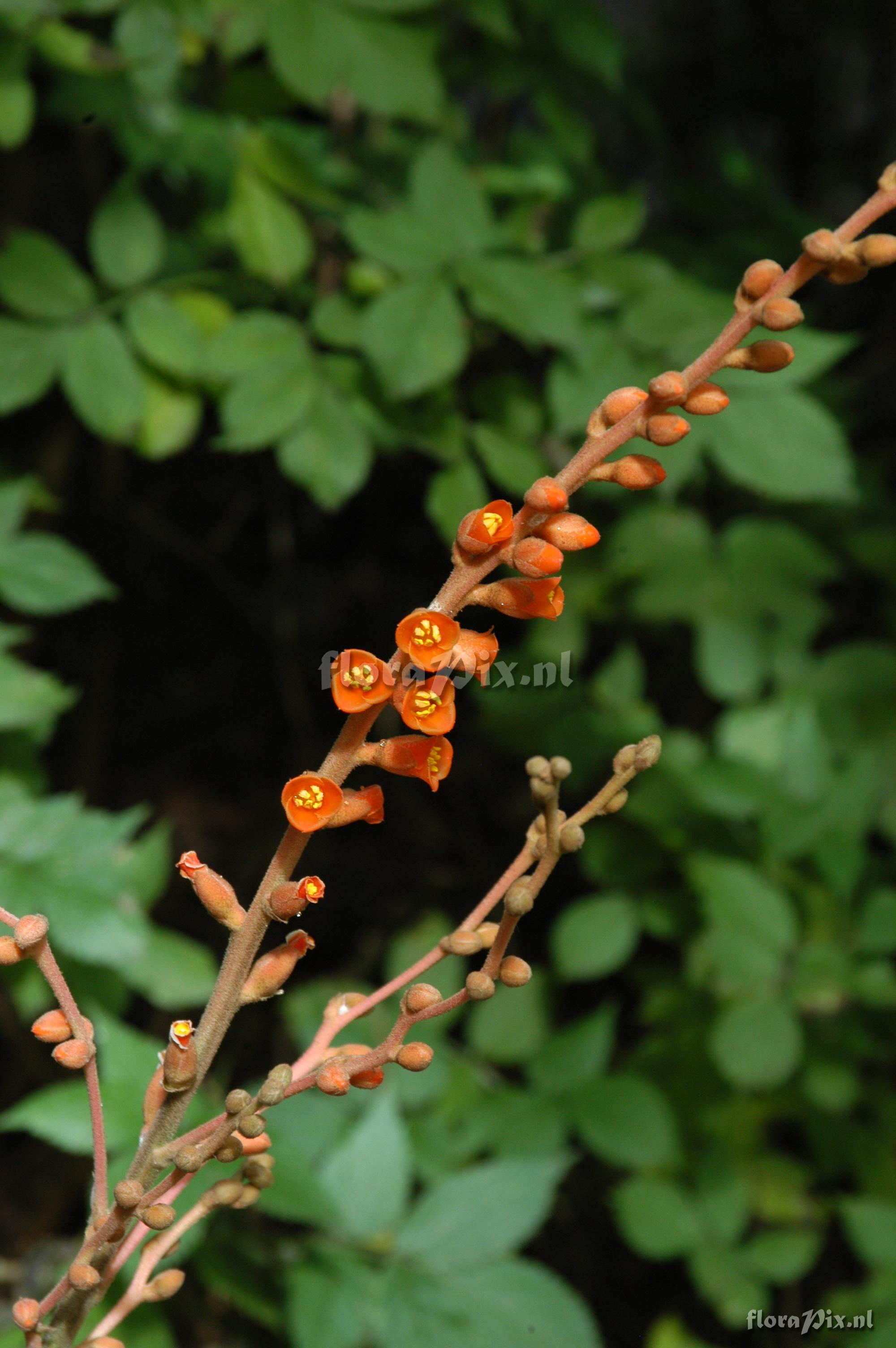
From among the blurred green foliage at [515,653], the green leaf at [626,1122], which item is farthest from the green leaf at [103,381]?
the green leaf at [626,1122]

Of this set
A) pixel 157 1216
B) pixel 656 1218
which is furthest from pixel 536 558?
pixel 656 1218

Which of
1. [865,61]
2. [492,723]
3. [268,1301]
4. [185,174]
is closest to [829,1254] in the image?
[492,723]

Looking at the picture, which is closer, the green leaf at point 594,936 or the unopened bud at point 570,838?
the unopened bud at point 570,838

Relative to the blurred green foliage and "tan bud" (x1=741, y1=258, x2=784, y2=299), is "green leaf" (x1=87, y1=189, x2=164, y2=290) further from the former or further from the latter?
"tan bud" (x1=741, y1=258, x2=784, y2=299)

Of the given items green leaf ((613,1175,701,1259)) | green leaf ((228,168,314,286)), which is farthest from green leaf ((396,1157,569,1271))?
green leaf ((228,168,314,286))

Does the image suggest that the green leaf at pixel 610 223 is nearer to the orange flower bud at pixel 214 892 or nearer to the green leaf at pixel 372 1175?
the green leaf at pixel 372 1175

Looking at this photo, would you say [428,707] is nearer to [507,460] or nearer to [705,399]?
[705,399]
